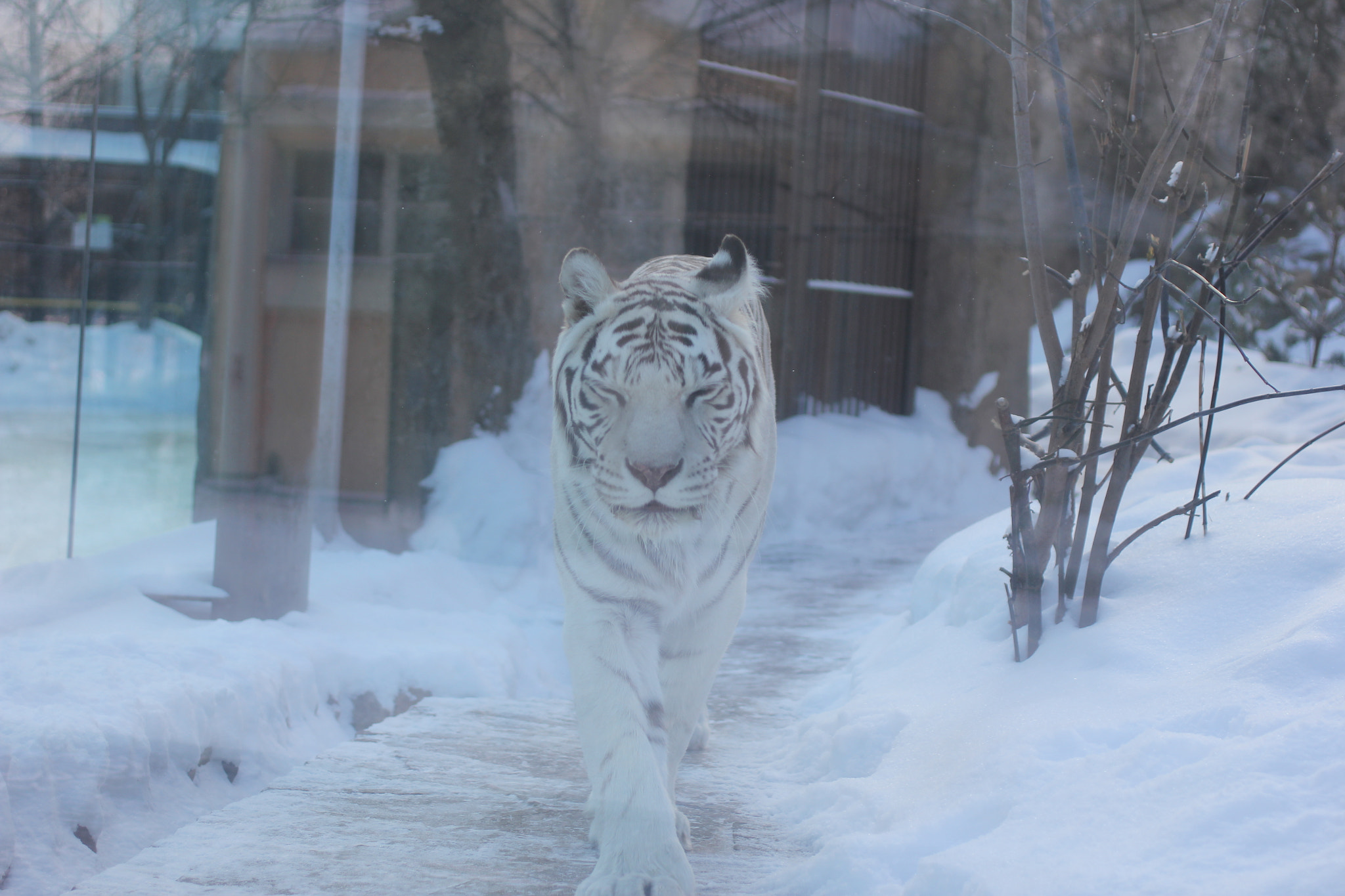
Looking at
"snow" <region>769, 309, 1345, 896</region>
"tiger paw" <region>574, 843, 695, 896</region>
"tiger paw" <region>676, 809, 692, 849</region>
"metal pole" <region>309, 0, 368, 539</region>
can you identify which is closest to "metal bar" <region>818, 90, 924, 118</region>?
"metal pole" <region>309, 0, 368, 539</region>

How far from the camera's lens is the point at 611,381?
246 centimetres

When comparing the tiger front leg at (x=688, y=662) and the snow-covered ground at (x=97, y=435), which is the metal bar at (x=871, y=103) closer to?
the snow-covered ground at (x=97, y=435)

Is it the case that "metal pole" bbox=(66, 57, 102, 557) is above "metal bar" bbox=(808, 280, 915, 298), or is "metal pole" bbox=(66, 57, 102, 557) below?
below

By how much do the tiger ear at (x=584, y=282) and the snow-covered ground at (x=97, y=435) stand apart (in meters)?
3.37

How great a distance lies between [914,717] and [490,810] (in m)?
1.12

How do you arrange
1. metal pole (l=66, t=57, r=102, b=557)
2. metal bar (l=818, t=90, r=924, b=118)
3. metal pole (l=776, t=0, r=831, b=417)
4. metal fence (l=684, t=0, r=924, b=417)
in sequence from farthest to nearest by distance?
metal bar (l=818, t=90, r=924, b=118), metal pole (l=776, t=0, r=831, b=417), metal fence (l=684, t=0, r=924, b=417), metal pole (l=66, t=57, r=102, b=557)

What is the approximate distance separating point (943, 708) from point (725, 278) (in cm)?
→ 124

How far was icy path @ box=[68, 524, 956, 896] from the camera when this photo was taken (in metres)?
2.21

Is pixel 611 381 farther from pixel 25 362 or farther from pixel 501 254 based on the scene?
pixel 501 254

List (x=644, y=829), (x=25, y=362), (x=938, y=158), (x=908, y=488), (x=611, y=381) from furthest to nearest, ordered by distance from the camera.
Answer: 1. (x=938, y=158)
2. (x=908, y=488)
3. (x=25, y=362)
4. (x=611, y=381)
5. (x=644, y=829)

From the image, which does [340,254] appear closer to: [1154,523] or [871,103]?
[1154,523]

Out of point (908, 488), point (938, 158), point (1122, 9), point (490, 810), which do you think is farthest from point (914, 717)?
point (1122, 9)

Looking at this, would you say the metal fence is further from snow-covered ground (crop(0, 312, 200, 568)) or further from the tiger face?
the tiger face

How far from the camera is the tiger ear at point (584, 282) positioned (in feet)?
8.68
